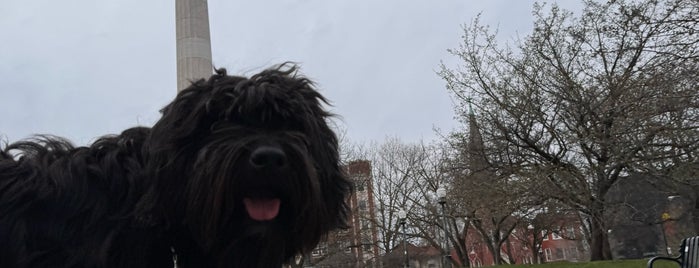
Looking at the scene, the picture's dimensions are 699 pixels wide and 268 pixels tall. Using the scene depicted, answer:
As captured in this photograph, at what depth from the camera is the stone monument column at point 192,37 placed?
61.3 feet

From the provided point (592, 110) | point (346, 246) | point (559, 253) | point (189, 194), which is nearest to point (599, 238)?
point (592, 110)

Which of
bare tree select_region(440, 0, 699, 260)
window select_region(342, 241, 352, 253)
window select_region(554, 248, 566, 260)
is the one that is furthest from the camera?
window select_region(554, 248, 566, 260)

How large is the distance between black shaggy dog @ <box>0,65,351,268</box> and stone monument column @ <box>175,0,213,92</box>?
53.9ft

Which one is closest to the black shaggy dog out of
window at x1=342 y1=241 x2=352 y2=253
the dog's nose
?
the dog's nose

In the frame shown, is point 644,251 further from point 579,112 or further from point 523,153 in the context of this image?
point 579,112

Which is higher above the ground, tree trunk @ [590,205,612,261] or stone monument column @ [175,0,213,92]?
stone monument column @ [175,0,213,92]

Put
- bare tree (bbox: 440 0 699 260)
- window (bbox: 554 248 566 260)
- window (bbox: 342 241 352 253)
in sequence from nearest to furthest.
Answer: bare tree (bbox: 440 0 699 260) → window (bbox: 342 241 352 253) → window (bbox: 554 248 566 260)

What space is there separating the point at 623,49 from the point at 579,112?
2.59m

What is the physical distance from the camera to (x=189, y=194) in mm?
2088

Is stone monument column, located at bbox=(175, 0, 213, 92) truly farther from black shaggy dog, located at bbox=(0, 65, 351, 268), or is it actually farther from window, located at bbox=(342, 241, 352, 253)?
window, located at bbox=(342, 241, 352, 253)

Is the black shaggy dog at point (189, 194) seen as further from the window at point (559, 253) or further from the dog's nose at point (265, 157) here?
the window at point (559, 253)

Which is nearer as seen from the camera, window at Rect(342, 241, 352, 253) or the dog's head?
the dog's head

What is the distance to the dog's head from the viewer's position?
2.05 m

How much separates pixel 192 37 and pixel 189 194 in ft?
59.3
